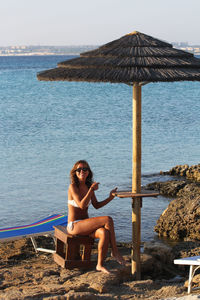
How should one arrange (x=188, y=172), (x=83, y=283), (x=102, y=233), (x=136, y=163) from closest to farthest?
(x=83, y=283) < (x=102, y=233) < (x=136, y=163) < (x=188, y=172)

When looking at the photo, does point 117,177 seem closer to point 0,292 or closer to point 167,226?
point 167,226

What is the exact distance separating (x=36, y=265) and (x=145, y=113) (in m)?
25.0

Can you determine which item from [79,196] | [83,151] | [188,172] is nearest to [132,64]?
[79,196]

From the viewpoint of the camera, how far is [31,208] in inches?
411

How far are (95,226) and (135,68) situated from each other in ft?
5.65

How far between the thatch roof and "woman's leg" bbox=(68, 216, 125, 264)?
4.87 ft

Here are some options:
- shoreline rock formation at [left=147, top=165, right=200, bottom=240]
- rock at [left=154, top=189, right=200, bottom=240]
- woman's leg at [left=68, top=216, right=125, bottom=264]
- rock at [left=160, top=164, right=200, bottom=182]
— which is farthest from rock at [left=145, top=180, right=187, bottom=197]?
woman's leg at [left=68, top=216, right=125, bottom=264]

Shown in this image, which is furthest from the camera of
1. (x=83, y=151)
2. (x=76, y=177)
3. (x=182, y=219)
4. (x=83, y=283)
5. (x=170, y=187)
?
(x=83, y=151)

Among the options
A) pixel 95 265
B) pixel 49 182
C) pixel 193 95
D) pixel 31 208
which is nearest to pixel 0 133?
pixel 49 182

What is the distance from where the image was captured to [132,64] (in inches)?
223

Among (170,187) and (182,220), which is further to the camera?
(170,187)

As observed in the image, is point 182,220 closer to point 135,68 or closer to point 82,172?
point 82,172

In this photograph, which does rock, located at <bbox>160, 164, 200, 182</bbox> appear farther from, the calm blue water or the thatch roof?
the thatch roof

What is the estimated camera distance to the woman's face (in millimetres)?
6145
